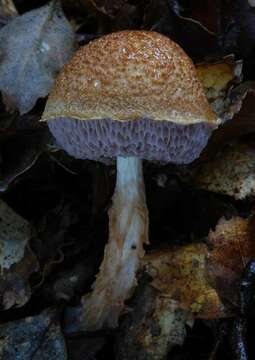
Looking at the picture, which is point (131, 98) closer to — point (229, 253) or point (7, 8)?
point (229, 253)

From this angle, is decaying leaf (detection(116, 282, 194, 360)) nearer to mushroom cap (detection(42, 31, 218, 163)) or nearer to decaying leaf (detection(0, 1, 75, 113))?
mushroom cap (detection(42, 31, 218, 163))

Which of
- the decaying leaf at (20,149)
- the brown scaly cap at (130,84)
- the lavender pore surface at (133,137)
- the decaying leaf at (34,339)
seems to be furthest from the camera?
the decaying leaf at (20,149)

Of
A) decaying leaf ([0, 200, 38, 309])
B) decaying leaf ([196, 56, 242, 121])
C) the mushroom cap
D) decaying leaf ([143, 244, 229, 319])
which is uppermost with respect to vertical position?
the mushroom cap

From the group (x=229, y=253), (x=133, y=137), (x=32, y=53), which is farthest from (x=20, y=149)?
(x=229, y=253)

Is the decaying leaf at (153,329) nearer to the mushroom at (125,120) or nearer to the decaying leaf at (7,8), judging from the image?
the mushroom at (125,120)

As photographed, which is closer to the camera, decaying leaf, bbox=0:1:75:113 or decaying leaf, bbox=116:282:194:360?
decaying leaf, bbox=116:282:194:360

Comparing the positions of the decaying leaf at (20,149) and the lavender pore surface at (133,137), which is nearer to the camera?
the lavender pore surface at (133,137)

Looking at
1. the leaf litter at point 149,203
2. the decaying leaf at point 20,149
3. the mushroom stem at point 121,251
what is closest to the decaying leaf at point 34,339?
the leaf litter at point 149,203

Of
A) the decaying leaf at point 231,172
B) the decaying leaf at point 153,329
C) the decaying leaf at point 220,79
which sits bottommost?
the decaying leaf at point 153,329

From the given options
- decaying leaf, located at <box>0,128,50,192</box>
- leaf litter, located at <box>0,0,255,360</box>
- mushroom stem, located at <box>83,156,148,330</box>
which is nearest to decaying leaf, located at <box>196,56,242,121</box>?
leaf litter, located at <box>0,0,255,360</box>
